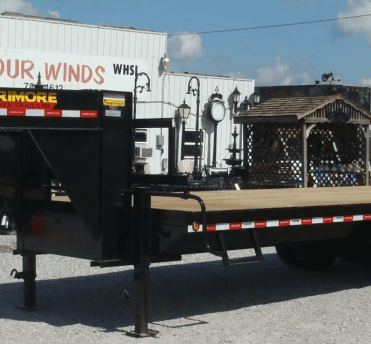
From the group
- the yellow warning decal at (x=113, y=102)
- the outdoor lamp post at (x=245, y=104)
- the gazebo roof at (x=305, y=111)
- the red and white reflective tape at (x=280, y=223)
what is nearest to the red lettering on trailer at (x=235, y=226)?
the red and white reflective tape at (x=280, y=223)

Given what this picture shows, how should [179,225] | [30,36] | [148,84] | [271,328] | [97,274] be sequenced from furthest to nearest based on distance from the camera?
1. [148,84]
2. [30,36]
3. [97,274]
4. [271,328]
5. [179,225]

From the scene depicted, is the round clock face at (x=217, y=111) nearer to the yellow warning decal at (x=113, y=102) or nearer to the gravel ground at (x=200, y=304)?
the gravel ground at (x=200, y=304)

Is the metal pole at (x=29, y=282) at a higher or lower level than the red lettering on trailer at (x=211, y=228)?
lower

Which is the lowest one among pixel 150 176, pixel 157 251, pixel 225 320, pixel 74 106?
pixel 225 320

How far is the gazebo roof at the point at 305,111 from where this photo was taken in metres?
15.1

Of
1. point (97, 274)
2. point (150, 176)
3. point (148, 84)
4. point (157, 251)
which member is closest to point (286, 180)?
point (97, 274)

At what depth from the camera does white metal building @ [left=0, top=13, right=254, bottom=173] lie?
23.9 m

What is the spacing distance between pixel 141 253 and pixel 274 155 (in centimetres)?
1003

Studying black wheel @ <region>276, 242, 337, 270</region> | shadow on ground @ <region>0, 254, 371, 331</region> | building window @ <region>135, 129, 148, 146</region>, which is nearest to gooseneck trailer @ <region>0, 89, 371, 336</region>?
shadow on ground @ <region>0, 254, 371, 331</region>

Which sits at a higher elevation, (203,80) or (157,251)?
(203,80)

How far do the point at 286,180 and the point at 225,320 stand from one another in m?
9.07

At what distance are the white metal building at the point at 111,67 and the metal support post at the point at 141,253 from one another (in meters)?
16.7

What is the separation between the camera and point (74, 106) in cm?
612

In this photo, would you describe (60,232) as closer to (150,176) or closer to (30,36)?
(150,176)
